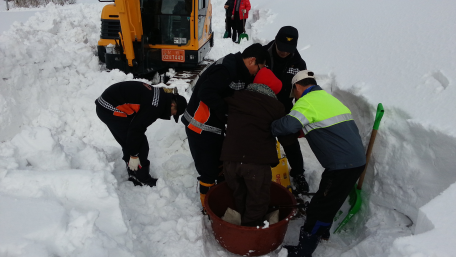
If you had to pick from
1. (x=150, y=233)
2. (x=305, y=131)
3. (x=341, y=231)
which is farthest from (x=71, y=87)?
(x=341, y=231)

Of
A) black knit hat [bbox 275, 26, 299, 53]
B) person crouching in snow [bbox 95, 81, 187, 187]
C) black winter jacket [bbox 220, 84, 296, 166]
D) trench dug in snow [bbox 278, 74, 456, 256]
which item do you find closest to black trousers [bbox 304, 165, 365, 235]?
trench dug in snow [bbox 278, 74, 456, 256]

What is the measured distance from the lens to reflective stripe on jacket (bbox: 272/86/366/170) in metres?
2.14

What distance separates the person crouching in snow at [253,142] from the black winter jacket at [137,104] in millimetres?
734

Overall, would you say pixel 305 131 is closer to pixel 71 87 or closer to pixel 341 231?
pixel 341 231

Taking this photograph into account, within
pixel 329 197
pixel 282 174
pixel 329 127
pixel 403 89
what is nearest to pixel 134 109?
pixel 282 174

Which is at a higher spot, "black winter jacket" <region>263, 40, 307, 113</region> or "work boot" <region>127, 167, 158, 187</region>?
"black winter jacket" <region>263, 40, 307, 113</region>

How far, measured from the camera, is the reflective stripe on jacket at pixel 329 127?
84.2 inches

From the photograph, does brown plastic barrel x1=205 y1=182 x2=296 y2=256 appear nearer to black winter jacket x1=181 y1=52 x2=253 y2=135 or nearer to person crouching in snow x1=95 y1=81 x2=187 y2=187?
black winter jacket x1=181 y1=52 x2=253 y2=135

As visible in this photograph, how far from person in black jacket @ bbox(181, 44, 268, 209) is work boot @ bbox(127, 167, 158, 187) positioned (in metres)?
0.59

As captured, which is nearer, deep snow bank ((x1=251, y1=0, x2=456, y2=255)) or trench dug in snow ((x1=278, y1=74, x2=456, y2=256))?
trench dug in snow ((x1=278, y1=74, x2=456, y2=256))

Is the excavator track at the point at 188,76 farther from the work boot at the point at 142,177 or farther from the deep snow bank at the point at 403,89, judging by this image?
the work boot at the point at 142,177

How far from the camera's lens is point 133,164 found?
2.93 m

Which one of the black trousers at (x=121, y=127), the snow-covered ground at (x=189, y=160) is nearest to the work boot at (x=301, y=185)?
the snow-covered ground at (x=189, y=160)

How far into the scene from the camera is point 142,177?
9.98ft
